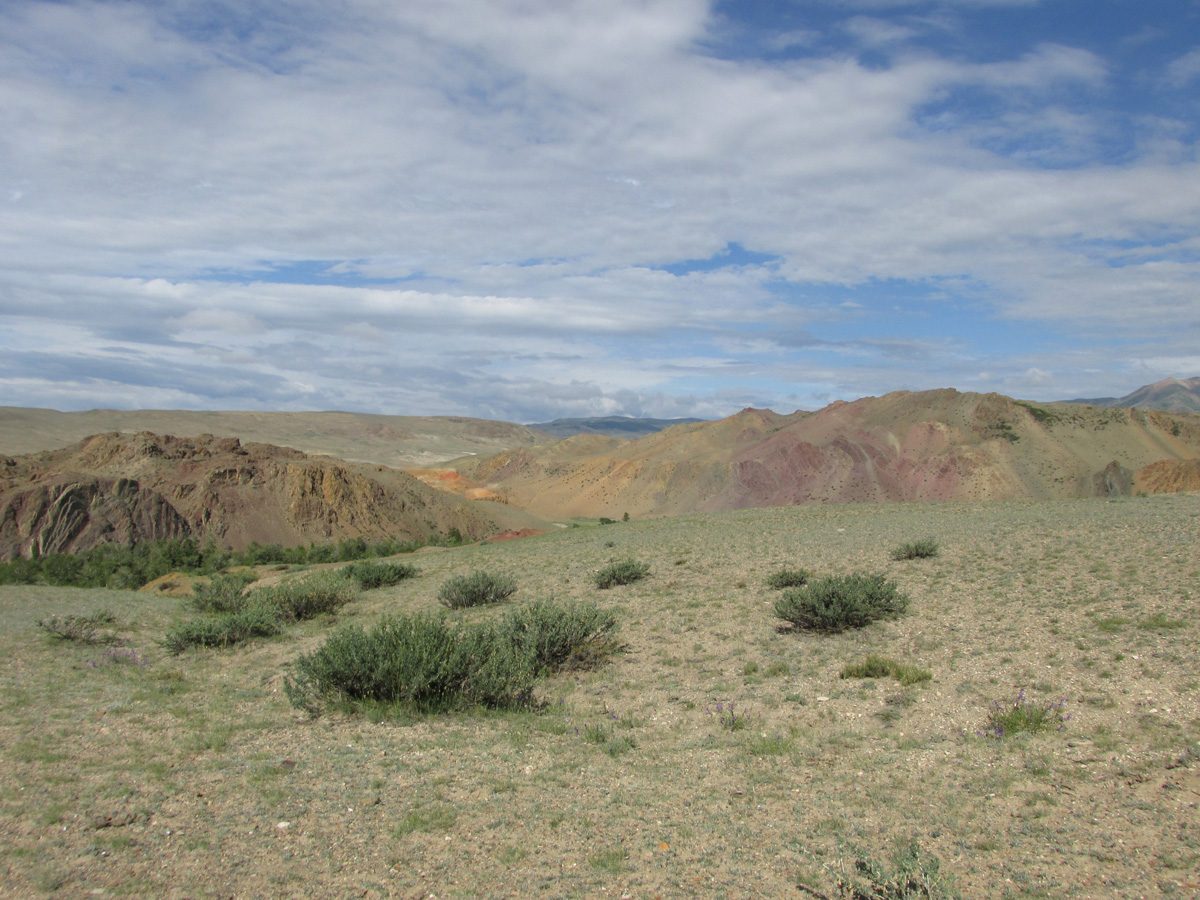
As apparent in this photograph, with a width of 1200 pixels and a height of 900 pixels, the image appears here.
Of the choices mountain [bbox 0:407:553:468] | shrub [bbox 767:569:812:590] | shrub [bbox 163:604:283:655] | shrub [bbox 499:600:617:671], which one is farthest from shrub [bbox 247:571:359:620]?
mountain [bbox 0:407:553:468]

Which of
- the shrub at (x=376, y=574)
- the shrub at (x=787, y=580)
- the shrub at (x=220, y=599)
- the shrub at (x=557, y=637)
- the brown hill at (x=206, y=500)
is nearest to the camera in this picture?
the shrub at (x=557, y=637)

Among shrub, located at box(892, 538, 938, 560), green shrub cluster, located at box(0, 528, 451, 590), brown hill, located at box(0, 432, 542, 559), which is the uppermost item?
shrub, located at box(892, 538, 938, 560)

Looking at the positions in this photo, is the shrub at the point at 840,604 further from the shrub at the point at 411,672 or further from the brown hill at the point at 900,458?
the brown hill at the point at 900,458

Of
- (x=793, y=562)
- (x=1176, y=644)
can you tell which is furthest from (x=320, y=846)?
(x=793, y=562)

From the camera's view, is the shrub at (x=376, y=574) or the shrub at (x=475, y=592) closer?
the shrub at (x=475, y=592)

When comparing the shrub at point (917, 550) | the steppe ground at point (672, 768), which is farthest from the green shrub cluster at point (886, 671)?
the shrub at point (917, 550)

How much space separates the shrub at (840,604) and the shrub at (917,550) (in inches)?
144

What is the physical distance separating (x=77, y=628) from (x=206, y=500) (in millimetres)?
38398

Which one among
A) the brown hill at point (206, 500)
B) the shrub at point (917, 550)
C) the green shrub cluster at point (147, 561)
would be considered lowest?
the green shrub cluster at point (147, 561)

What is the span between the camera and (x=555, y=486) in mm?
85438

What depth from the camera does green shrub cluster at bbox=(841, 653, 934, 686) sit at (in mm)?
8164

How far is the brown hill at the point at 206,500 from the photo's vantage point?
1668 inches

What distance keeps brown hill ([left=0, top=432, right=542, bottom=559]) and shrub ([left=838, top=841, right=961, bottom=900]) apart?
4780cm

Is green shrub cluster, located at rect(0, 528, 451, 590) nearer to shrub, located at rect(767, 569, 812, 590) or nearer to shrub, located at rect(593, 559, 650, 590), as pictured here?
shrub, located at rect(593, 559, 650, 590)
